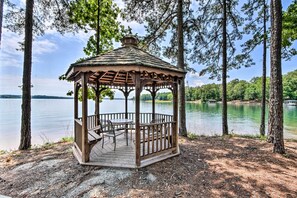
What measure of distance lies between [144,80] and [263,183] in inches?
136

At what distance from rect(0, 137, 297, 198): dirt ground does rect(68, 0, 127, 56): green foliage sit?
654 cm

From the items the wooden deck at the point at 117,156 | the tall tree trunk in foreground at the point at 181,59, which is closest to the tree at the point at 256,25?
the tall tree trunk in foreground at the point at 181,59

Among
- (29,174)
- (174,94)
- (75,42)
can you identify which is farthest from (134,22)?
(29,174)

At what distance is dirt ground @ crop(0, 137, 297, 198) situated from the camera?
3.20 m

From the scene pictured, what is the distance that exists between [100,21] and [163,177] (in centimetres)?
910

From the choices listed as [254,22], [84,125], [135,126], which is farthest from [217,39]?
[84,125]

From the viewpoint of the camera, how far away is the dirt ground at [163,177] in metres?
3.20

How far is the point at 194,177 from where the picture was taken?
3803mm

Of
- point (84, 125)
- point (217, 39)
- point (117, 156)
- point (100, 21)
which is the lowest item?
point (117, 156)

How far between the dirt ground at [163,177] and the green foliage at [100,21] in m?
6.54

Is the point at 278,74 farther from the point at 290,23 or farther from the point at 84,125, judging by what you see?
the point at 84,125

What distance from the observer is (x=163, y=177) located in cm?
Result: 379

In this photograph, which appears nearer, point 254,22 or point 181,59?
point 181,59

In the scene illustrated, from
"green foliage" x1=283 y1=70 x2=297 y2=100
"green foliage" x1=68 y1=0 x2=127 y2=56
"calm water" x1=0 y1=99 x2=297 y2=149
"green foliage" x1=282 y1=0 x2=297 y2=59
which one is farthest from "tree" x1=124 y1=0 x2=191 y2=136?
"green foliage" x1=283 y1=70 x2=297 y2=100
